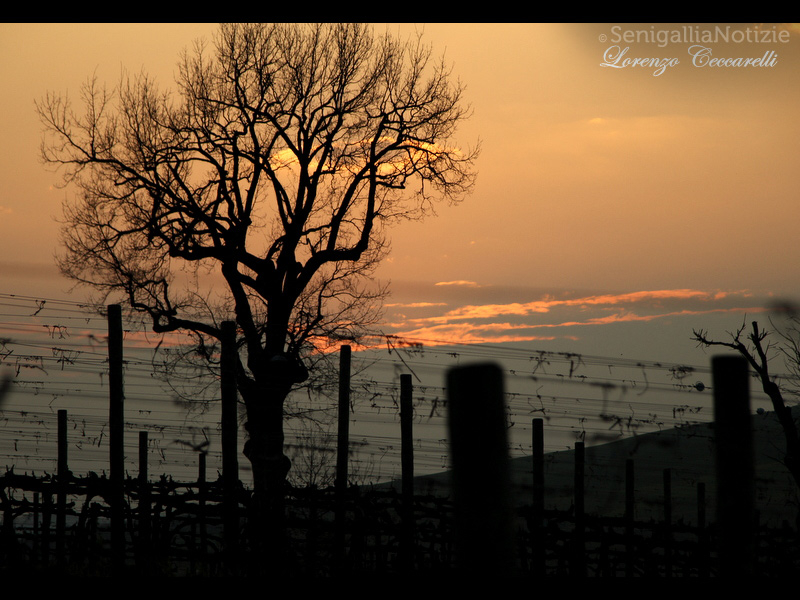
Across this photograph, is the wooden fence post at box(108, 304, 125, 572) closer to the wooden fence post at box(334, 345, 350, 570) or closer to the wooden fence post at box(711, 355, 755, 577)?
the wooden fence post at box(334, 345, 350, 570)

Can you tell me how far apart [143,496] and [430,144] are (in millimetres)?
13485

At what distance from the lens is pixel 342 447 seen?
11.6m

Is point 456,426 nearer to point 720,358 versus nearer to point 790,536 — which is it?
point 720,358

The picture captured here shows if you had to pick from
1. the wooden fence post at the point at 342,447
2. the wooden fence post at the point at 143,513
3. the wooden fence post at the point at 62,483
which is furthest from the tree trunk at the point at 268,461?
the wooden fence post at the point at 62,483

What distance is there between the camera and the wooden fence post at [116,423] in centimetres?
1067

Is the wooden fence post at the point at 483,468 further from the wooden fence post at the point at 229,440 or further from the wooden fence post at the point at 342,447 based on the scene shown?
the wooden fence post at the point at 229,440

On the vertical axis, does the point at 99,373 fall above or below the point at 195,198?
below

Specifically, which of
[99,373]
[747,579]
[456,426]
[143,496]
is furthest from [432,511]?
[456,426]

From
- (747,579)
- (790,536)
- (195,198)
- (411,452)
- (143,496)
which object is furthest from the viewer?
(195,198)

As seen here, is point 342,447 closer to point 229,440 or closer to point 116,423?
point 229,440

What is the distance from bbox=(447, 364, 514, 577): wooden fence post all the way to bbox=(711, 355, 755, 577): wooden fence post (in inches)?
45.5

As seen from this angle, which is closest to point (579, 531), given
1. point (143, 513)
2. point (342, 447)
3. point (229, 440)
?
point (342, 447)

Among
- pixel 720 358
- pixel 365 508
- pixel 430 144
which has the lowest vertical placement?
pixel 365 508

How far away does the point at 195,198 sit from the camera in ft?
70.1
